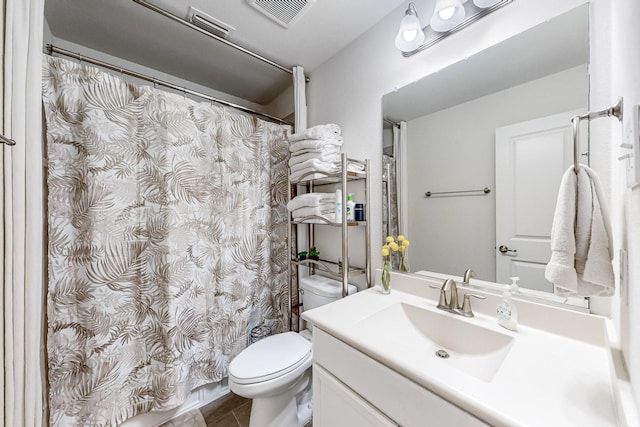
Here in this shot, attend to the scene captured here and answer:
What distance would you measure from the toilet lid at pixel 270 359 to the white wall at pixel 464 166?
0.78 m

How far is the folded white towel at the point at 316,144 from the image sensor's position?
1452mm

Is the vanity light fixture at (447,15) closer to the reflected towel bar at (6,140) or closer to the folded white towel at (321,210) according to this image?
the folded white towel at (321,210)

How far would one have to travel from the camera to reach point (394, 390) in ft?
2.22

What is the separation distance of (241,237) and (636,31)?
172 centimetres

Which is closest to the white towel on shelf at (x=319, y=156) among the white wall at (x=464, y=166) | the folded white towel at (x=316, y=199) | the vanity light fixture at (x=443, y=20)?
the folded white towel at (x=316, y=199)

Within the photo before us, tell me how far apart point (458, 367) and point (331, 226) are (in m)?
1.06

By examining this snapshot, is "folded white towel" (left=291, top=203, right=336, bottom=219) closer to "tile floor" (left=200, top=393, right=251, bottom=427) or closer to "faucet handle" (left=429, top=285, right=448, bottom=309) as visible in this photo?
"faucet handle" (left=429, top=285, right=448, bottom=309)

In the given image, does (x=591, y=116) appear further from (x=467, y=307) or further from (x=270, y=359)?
(x=270, y=359)

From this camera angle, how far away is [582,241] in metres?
0.57

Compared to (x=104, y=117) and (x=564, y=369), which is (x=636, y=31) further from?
(x=104, y=117)

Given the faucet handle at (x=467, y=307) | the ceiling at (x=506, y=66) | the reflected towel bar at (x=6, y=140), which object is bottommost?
the faucet handle at (x=467, y=307)

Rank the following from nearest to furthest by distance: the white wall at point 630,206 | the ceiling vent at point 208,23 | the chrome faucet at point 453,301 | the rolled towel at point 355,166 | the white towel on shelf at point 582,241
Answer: the white wall at point 630,206
the white towel on shelf at point 582,241
the chrome faucet at point 453,301
the ceiling vent at point 208,23
the rolled towel at point 355,166

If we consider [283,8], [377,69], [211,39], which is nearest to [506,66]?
[377,69]

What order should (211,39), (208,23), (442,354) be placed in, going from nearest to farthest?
(442,354), (208,23), (211,39)
